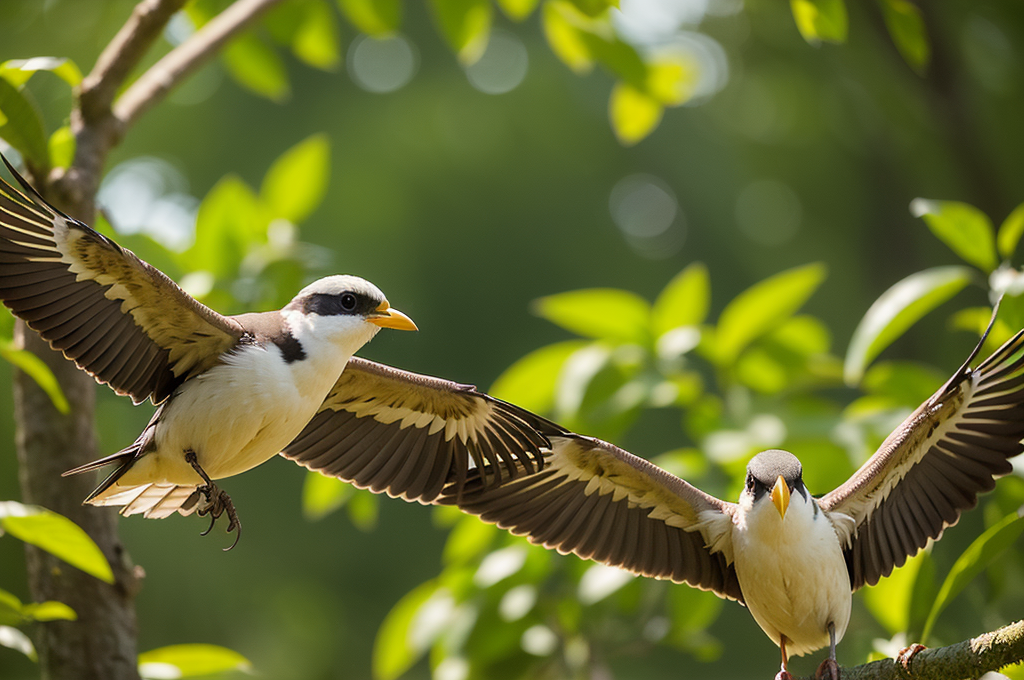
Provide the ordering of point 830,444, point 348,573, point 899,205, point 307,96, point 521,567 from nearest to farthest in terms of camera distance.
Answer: point 830,444 < point 521,567 < point 899,205 < point 348,573 < point 307,96

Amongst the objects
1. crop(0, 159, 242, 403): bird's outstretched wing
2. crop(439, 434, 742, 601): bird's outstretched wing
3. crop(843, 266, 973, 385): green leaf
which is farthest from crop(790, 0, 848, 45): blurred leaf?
crop(0, 159, 242, 403): bird's outstretched wing

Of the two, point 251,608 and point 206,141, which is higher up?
point 206,141

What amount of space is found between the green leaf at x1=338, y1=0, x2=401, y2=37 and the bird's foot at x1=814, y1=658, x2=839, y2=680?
→ 10.6ft

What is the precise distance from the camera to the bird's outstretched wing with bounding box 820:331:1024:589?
2543mm

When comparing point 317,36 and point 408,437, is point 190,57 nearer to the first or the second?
point 317,36

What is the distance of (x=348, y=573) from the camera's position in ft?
27.7

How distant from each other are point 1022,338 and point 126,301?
2280 mm

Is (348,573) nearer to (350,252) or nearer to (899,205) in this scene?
(350,252)

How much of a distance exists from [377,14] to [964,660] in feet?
11.3

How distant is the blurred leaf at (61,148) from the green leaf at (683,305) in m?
2.48

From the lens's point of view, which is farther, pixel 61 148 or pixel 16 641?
pixel 61 148

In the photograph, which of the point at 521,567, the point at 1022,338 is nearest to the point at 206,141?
the point at 521,567

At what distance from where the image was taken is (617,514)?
2.99 m

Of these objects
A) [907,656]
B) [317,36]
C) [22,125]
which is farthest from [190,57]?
[907,656]
